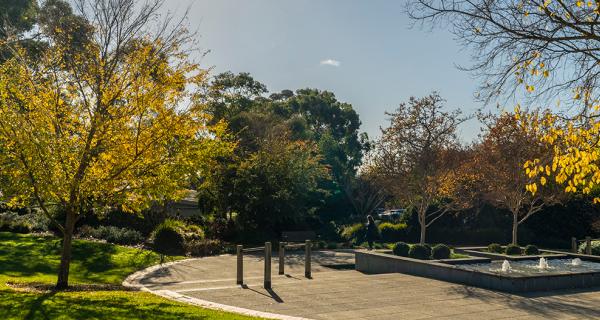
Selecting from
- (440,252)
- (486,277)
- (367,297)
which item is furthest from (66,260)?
(440,252)

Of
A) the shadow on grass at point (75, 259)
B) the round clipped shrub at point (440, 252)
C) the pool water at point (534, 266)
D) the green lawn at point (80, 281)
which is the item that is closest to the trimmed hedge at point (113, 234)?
the shadow on grass at point (75, 259)

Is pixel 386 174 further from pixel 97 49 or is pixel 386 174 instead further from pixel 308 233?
pixel 97 49

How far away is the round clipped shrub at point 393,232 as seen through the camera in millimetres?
34500

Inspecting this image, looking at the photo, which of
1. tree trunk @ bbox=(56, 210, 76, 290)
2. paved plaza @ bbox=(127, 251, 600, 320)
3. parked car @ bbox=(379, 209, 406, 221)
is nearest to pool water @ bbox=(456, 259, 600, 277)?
paved plaza @ bbox=(127, 251, 600, 320)

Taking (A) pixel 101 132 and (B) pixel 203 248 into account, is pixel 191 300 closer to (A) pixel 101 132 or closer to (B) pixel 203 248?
(A) pixel 101 132

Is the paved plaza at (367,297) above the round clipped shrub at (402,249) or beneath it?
beneath

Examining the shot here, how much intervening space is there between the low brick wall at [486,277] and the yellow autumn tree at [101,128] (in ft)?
24.0

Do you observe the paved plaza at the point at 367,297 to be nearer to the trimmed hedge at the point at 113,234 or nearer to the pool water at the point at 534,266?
the pool water at the point at 534,266

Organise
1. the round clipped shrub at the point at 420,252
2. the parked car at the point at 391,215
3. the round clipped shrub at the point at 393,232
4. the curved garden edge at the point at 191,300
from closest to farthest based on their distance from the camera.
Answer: the curved garden edge at the point at 191,300
the round clipped shrub at the point at 420,252
the round clipped shrub at the point at 393,232
the parked car at the point at 391,215

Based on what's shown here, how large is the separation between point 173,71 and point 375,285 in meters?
8.10

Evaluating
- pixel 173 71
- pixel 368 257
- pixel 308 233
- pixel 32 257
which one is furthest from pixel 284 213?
pixel 173 71

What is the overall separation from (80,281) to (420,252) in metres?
11.4

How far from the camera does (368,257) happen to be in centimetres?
2016

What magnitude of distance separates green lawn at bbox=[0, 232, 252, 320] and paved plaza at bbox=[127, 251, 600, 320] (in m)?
1.18
